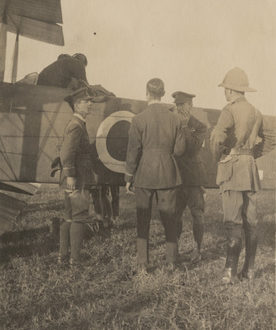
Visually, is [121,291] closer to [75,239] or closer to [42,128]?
[75,239]

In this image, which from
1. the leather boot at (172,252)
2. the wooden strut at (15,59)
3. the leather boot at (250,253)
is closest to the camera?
the leather boot at (250,253)

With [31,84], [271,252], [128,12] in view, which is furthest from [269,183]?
[31,84]

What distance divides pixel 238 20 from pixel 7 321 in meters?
4.27

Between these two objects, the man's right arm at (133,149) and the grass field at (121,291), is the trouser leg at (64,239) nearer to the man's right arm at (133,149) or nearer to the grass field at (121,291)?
the grass field at (121,291)

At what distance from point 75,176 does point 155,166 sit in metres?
0.95

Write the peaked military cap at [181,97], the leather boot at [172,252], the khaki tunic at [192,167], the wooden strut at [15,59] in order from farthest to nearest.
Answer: the wooden strut at [15,59]
the peaked military cap at [181,97]
the khaki tunic at [192,167]
the leather boot at [172,252]

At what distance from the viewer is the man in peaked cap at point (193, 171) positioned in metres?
5.21

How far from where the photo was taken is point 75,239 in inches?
179

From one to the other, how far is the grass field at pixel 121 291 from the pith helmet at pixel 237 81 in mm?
2017

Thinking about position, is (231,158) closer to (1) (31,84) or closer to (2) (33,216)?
(1) (31,84)

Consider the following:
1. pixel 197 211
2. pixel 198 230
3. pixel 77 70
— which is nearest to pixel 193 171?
pixel 197 211

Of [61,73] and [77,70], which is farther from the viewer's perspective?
[77,70]

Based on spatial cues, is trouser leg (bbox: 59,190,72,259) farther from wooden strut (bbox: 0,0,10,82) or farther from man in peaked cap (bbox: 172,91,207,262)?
wooden strut (bbox: 0,0,10,82)

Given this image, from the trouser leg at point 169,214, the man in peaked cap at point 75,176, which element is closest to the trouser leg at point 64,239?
the man in peaked cap at point 75,176
